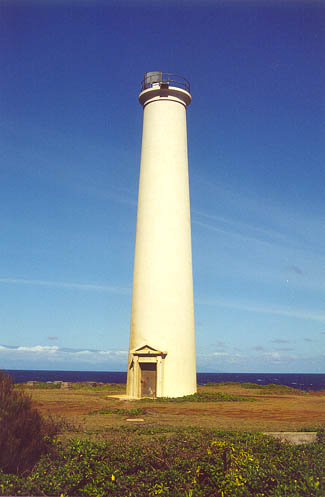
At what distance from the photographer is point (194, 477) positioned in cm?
853

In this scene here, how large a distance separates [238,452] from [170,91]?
26.6 metres

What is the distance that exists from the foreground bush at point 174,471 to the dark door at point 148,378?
17426 millimetres

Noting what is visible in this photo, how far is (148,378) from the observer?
27.8 meters

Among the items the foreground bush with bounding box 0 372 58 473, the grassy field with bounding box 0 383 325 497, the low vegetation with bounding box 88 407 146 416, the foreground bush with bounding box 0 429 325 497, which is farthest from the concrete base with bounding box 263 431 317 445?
the low vegetation with bounding box 88 407 146 416

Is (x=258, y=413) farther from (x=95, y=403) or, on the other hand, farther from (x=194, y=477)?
(x=194, y=477)

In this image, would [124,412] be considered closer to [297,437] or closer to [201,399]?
[201,399]

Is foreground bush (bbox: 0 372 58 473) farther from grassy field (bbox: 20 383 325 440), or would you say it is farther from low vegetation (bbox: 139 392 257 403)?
low vegetation (bbox: 139 392 257 403)

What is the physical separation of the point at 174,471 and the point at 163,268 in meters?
19.7

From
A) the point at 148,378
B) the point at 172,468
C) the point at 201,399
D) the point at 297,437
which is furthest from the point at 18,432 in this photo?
the point at 148,378

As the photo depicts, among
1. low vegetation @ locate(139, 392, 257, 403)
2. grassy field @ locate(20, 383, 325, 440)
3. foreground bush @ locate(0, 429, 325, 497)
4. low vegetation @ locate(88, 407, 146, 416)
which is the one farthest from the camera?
low vegetation @ locate(139, 392, 257, 403)

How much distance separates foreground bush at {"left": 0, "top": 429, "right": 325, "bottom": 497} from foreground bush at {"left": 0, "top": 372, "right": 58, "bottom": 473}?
0.97ft

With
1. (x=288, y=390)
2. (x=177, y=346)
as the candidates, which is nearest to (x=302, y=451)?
(x=177, y=346)

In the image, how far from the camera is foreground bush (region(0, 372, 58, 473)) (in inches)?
339

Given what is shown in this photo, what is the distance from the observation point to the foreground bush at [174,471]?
26.3ft
